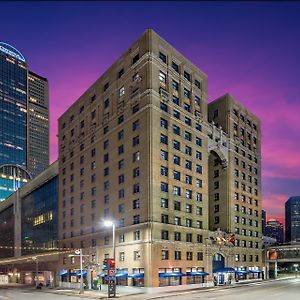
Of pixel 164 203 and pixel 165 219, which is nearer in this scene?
pixel 165 219

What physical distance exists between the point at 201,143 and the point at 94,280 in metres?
36.1

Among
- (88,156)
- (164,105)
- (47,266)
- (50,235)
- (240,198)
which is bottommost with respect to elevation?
(47,266)

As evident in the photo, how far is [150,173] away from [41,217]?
196 ft

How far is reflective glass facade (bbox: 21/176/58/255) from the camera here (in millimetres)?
114250

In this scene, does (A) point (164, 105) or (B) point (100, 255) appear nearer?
(A) point (164, 105)

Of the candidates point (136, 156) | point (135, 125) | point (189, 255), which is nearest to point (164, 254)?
point (189, 255)

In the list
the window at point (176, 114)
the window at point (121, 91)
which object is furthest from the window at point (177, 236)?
the window at point (121, 91)

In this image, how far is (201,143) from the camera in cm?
8994

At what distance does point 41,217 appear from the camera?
121812 mm

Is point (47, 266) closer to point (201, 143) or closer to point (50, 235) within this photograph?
point (50, 235)

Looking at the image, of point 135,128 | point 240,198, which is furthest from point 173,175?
point 240,198

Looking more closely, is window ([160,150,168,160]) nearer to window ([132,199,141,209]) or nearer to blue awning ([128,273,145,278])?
window ([132,199,141,209])

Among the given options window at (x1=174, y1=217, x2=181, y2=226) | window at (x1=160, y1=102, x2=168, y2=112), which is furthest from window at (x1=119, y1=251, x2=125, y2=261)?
window at (x1=160, y1=102, x2=168, y2=112)

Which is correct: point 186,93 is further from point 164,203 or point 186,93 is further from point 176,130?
point 164,203
